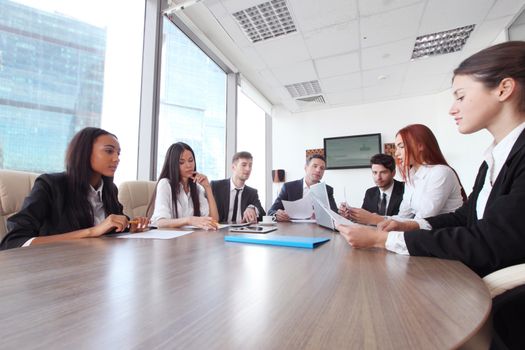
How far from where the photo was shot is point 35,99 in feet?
6.02

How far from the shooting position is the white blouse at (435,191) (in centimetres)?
153

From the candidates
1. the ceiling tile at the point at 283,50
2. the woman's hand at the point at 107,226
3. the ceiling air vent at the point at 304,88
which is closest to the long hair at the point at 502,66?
the woman's hand at the point at 107,226

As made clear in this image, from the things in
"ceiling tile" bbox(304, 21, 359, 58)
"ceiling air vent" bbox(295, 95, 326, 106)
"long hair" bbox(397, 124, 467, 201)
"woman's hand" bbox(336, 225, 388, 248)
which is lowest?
"woman's hand" bbox(336, 225, 388, 248)

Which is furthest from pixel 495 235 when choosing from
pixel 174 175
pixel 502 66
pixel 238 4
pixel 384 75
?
pixel 384 75

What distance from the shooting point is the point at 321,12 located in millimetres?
2688

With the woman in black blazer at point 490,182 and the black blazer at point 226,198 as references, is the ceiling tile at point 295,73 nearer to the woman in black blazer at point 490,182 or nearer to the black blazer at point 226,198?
the black blazer at point 226,198

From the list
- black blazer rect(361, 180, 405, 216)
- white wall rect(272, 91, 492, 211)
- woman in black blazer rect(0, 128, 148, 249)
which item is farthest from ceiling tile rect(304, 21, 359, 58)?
woman in black blazer rect(0, 128, 148, 249)

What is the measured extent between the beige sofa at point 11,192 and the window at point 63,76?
0.64 meters

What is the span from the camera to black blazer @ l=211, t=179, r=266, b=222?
8.83ft

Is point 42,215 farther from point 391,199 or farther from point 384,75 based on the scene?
point 384,75

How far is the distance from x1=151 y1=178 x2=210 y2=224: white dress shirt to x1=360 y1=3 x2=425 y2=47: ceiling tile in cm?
265

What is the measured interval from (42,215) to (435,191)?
2106 mm

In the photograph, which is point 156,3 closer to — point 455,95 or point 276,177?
point 455,95

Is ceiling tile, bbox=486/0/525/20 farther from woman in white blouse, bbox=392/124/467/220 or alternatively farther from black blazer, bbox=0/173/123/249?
black blazer, bbox=0/173/123/249
